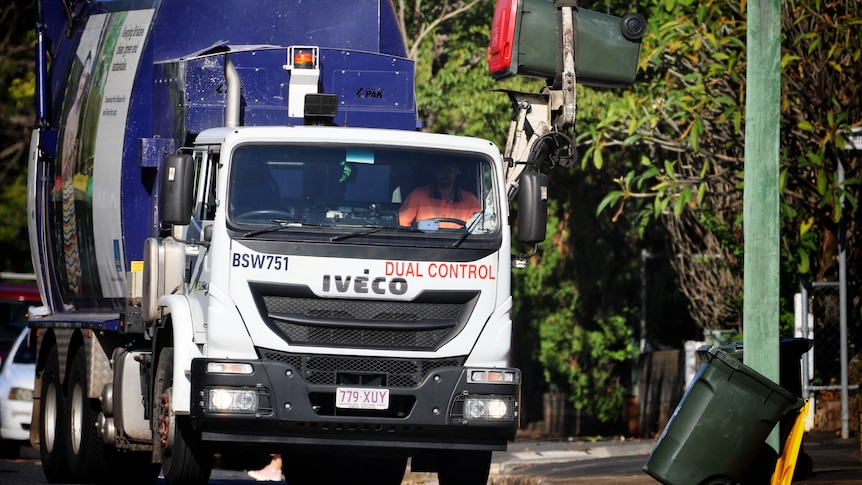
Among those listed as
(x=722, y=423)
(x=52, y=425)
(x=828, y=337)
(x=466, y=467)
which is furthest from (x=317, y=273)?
(x=828, y=337)

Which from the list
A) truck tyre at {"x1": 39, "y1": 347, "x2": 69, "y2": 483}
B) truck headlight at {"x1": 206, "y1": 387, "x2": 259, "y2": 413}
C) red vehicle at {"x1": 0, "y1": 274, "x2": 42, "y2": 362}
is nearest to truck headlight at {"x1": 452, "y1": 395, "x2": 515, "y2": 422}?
truck headlight at {"x1": 206, "y1": 387, "x2": 259, "y2": 413}

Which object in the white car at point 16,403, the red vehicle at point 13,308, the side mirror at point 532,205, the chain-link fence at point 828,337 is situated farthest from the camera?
the red vehicle at point 13,308

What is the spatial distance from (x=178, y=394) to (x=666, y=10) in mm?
8210

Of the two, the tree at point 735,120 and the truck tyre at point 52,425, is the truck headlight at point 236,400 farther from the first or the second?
the tree at point 735,120

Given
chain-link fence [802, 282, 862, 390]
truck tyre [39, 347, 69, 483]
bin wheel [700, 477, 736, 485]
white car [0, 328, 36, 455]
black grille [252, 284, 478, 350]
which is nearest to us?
black grille [252, 284, 478, 350]

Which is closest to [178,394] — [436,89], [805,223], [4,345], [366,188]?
[366,188]

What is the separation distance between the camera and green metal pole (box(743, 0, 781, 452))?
Answer: 10.2m

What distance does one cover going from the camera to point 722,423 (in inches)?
375

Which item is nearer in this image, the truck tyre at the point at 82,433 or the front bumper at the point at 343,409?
the front bumper at the point at 343,409

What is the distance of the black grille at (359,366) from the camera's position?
371 inches

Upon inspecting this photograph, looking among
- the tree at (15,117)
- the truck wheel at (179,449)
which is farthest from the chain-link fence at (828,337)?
the tree at (15,117)

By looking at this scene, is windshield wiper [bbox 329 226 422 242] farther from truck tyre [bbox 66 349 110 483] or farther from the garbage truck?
truck tyre [bbox 66 349 110 483]

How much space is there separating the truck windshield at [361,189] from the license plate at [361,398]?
1003 millimetres

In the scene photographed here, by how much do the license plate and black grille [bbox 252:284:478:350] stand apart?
10.9 inches
